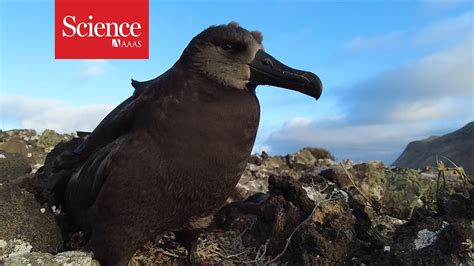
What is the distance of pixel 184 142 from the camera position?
12.6 ft

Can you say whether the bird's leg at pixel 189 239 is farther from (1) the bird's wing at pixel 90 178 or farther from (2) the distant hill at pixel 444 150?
(2) the distant hill at pixel 444 150

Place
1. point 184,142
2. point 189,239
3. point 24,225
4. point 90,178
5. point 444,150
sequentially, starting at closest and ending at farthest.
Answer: point 184,142, point 90,178, point 24,225, point 189,239, point 444,150

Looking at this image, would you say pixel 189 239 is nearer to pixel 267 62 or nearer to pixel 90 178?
pixel 90 178

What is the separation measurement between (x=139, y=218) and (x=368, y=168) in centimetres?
639

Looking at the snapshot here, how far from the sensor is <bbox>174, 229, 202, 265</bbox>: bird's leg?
4800mm

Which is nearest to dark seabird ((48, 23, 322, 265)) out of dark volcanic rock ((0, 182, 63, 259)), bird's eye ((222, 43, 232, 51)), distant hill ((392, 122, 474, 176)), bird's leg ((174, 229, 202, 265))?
bird's eye ((222, 43, 232, 51))

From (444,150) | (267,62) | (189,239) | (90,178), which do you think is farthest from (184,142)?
(444,150)

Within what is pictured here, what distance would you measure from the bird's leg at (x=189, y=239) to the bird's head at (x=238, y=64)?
4.87 ft

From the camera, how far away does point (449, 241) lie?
4395 millimetres

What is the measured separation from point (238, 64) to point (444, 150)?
12.6 meters

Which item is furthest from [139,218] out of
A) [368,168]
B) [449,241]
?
[368,168]

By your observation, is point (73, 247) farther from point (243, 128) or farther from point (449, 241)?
point (449, 241)

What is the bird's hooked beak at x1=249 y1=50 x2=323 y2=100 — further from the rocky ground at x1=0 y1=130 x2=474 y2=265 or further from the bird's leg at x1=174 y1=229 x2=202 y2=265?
the bird's leg at x1=174 y1=229 x2=202 y2=265

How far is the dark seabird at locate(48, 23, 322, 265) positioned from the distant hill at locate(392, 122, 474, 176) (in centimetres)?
1008
